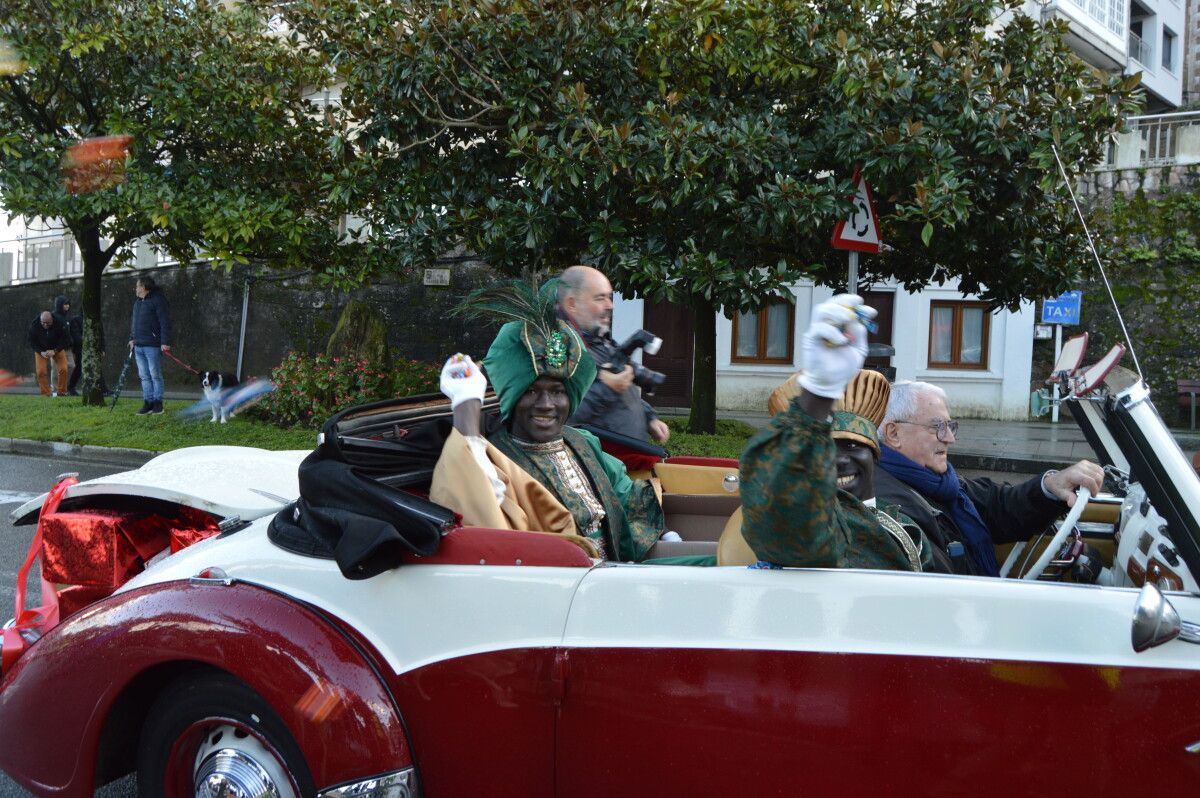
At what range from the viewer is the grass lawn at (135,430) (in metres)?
11.8

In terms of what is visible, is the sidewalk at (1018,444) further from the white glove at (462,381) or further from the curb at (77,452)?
the white glove at (462,381)

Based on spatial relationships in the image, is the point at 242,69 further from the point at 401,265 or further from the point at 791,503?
the point at 791,503

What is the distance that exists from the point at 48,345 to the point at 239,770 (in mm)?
17695

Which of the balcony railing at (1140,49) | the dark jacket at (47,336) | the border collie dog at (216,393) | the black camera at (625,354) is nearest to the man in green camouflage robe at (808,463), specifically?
the black camera at (625,354)

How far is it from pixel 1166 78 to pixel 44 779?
3499 cm

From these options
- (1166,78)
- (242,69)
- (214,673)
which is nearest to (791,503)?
(214,673)

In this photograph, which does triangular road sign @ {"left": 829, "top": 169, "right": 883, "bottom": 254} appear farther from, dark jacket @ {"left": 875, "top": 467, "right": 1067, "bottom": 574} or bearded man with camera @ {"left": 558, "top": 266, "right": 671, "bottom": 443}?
dark jacket @ {"left": 875, "top": 467, "right": 1067, "bottom": 574}

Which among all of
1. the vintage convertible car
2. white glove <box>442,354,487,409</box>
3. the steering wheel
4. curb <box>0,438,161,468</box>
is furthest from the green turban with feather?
curb <box>0,438,161,468</box>

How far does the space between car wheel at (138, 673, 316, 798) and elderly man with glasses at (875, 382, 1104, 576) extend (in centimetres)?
177

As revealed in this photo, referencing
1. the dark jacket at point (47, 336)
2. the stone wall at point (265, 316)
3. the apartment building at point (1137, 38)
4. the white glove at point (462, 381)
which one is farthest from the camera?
the apartment building at point (1137, 38)

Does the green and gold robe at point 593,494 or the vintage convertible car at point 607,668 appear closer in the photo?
the vintage convertible car at point 607,668

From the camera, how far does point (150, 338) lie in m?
14.4

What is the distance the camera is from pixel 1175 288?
1714 cm

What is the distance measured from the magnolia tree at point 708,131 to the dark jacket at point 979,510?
18.7ft
